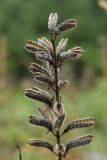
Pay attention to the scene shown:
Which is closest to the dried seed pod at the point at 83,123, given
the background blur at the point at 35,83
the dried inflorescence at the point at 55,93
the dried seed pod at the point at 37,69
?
the dried inflorescence at the point at 55,93

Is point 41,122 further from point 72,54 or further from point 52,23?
point 52,23

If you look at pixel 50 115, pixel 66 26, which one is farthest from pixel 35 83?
pixel 50 115

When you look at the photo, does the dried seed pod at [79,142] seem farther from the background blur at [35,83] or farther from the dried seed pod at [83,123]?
the background blur at [35,83]

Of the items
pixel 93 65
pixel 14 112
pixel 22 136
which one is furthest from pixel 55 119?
pixel 93 65

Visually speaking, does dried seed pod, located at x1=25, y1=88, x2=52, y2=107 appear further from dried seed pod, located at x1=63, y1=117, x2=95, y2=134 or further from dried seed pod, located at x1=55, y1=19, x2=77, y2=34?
dried seed pod, located at x1=55, y1=19, x2=77, y2=34

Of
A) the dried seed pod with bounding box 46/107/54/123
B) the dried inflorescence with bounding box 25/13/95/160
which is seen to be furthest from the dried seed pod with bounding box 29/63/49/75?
the dried seed pod with bounding box 46/107/54/123

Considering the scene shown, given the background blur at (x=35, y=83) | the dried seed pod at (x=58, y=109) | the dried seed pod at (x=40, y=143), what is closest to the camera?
the dried seed pod at (x=58, y=109)
